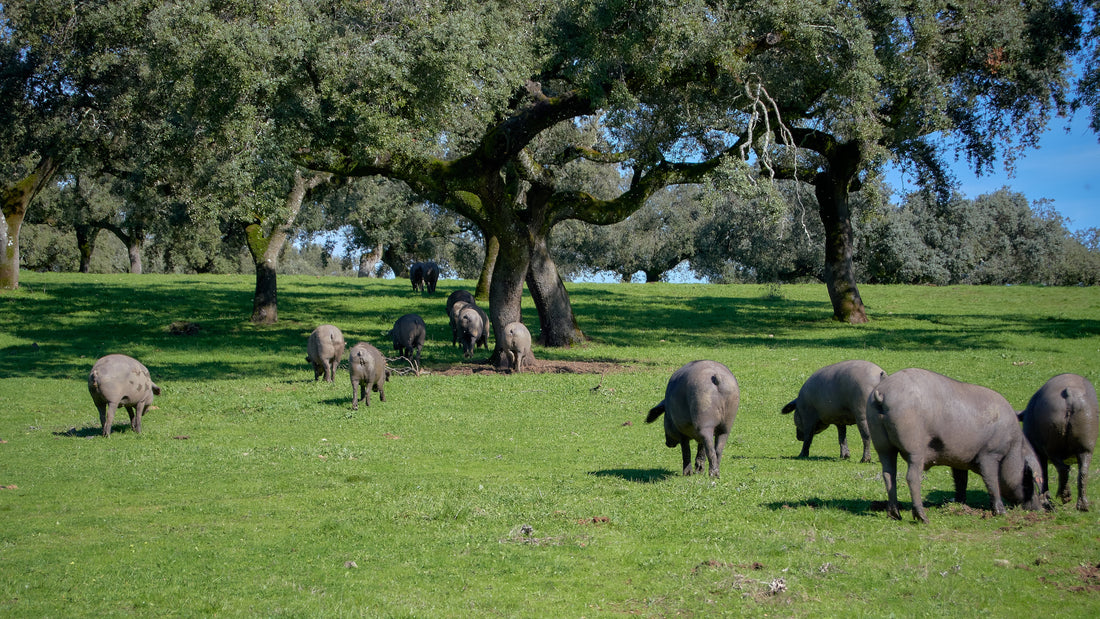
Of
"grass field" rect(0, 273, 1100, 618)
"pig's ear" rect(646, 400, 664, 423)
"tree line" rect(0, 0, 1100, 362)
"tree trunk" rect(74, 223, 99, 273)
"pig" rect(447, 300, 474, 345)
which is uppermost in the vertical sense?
"tree line" rect(0, 0, 1100, 362)

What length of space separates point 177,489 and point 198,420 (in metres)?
6.11

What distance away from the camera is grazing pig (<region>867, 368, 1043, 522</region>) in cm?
932

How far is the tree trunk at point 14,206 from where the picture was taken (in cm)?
3916

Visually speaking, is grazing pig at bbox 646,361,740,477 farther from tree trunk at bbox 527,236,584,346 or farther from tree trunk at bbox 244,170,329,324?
tree trunk at bbox 244,170,329,324

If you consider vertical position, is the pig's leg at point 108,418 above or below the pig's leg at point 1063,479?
below

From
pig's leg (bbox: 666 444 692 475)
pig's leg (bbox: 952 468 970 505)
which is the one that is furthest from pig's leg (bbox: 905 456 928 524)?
pig's leg (bbox: 666 444 692 475)

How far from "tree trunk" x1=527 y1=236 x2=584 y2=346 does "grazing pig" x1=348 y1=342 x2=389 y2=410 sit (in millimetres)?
9293

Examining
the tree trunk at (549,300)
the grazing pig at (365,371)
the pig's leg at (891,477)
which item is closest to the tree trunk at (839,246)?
the tree trunk at (549,300)

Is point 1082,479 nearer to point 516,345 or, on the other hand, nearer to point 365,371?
point 365,371

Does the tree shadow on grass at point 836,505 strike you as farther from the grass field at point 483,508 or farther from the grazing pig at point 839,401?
the grazing pig at point 839,401

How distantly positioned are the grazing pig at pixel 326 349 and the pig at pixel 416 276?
22.8m

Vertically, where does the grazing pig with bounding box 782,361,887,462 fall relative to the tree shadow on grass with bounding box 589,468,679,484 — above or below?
above

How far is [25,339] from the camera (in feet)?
100

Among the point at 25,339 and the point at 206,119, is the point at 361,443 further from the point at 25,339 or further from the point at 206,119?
the point at 25,339
